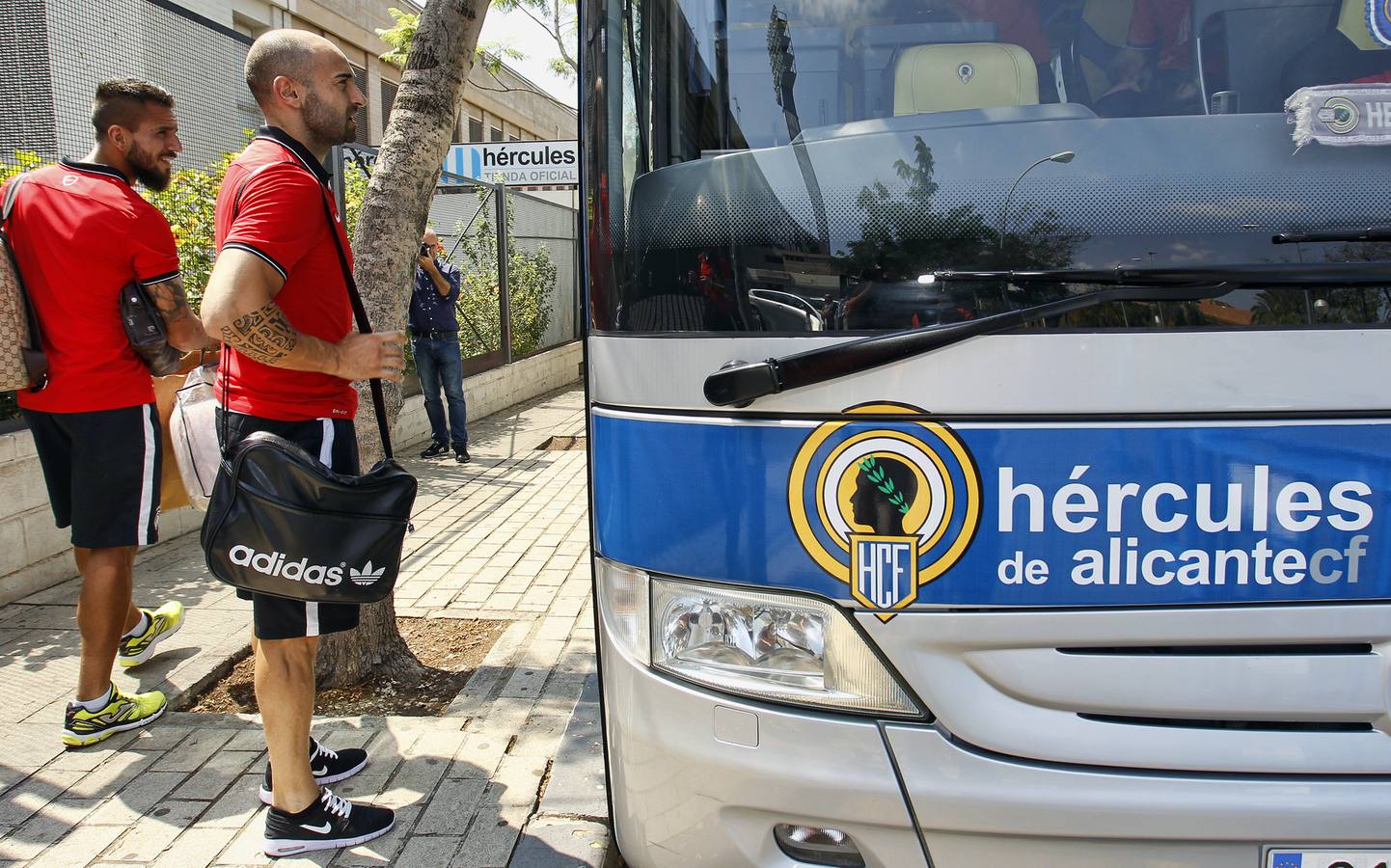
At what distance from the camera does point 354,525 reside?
2.49 m

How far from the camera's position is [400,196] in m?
3.76

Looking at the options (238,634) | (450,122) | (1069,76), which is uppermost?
(450,122)

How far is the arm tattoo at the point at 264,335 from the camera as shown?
7.77 ft

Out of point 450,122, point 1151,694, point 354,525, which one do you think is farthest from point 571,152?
point 1151,694

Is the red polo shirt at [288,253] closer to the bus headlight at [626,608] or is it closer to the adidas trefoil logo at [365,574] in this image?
the adidas trefoil logo at [365,574]

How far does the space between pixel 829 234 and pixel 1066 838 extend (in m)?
1.13

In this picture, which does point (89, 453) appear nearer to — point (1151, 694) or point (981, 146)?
point (981, 146)

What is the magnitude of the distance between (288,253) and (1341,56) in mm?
2227

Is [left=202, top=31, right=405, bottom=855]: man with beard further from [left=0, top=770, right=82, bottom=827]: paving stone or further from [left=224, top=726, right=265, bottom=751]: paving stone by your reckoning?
[left=0, top=770, right=82, bottom=827]: paving stone

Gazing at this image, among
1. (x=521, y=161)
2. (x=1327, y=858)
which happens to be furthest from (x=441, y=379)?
(x=1327, y=858)

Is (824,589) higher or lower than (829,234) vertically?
lower

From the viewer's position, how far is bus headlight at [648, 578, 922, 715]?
5.98 feet

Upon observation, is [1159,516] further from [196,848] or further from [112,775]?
[112,775]

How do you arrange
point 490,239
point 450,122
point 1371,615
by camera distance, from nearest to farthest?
point 1371,615
point 450,122
point 490,239
